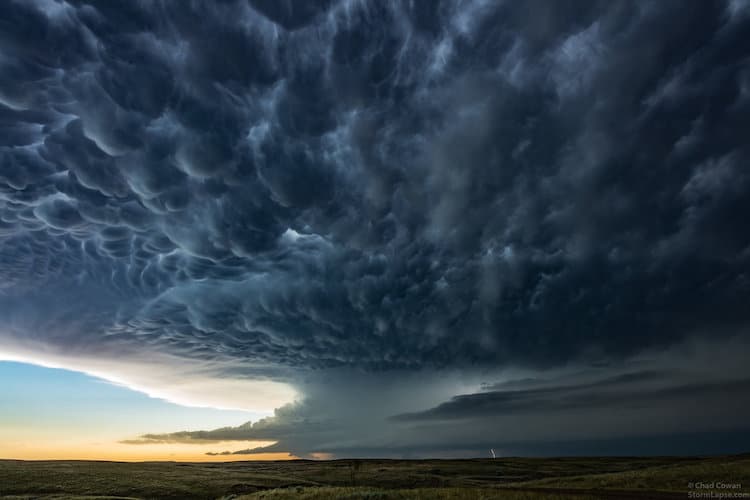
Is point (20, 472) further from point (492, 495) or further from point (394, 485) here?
point (492, 495)

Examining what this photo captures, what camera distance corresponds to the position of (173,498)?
58.0 metres

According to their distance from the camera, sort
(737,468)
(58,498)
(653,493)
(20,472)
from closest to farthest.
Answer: (653,493), (737,468), (58,498), (20,472)

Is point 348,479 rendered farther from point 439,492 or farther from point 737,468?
point 737,468

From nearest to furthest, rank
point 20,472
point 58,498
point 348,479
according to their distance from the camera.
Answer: point 58,498 < point 20,472 < point 348,479

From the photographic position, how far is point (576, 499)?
95.2 feet

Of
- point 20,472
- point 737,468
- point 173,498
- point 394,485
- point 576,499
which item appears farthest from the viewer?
point 394,485

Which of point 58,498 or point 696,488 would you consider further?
point 58,498

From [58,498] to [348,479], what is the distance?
52.6 meters

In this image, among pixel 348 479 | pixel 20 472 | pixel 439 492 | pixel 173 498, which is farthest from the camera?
pixel 348 479

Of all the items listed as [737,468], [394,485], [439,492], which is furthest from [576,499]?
[394,485]

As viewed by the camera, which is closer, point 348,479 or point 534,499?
point 534,499

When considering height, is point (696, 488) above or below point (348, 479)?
above

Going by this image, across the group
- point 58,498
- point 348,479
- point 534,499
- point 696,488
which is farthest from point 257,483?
point 696,488

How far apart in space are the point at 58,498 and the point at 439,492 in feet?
144
